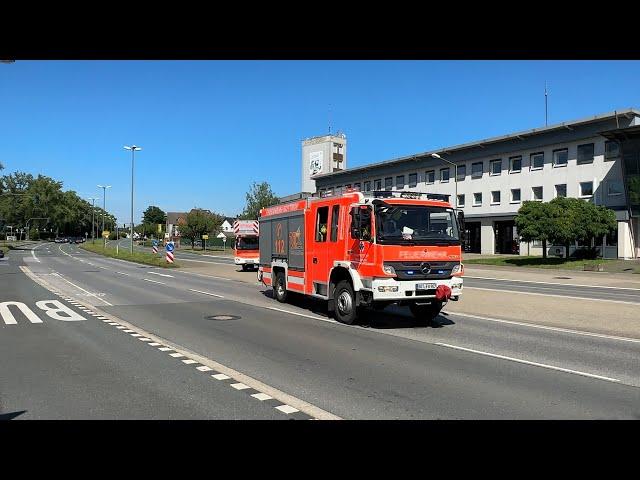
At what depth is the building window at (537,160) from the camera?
48.4 m

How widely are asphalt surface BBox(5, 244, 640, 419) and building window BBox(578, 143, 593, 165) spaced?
36.9 metres

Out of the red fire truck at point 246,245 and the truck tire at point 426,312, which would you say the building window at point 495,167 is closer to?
the red fire truck at point 246,245

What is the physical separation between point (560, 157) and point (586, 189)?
405cm

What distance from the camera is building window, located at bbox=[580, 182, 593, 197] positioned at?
4375 cm

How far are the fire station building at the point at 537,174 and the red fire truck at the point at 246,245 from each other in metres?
19.8

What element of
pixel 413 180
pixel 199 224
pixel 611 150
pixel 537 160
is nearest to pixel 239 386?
pixel 611 150

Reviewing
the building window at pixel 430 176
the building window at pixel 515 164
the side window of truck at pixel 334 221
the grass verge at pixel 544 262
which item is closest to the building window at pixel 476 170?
the building window at pixel 515 164

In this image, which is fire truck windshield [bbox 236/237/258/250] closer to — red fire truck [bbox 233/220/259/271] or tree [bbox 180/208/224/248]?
red fire truck [bbox 233/220/259/271]

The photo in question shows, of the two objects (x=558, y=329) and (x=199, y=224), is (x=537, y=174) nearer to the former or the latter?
(x=558, y=329)

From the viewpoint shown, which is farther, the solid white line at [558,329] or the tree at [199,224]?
the tree at [199,224]

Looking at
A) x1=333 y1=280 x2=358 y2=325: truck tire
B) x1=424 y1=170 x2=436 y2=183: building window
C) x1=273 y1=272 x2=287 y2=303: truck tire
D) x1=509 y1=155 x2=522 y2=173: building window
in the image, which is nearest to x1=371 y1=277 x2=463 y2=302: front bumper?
x1=333 y1=280 x2=358 y2=325: truck tire

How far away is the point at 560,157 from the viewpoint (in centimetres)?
4666
